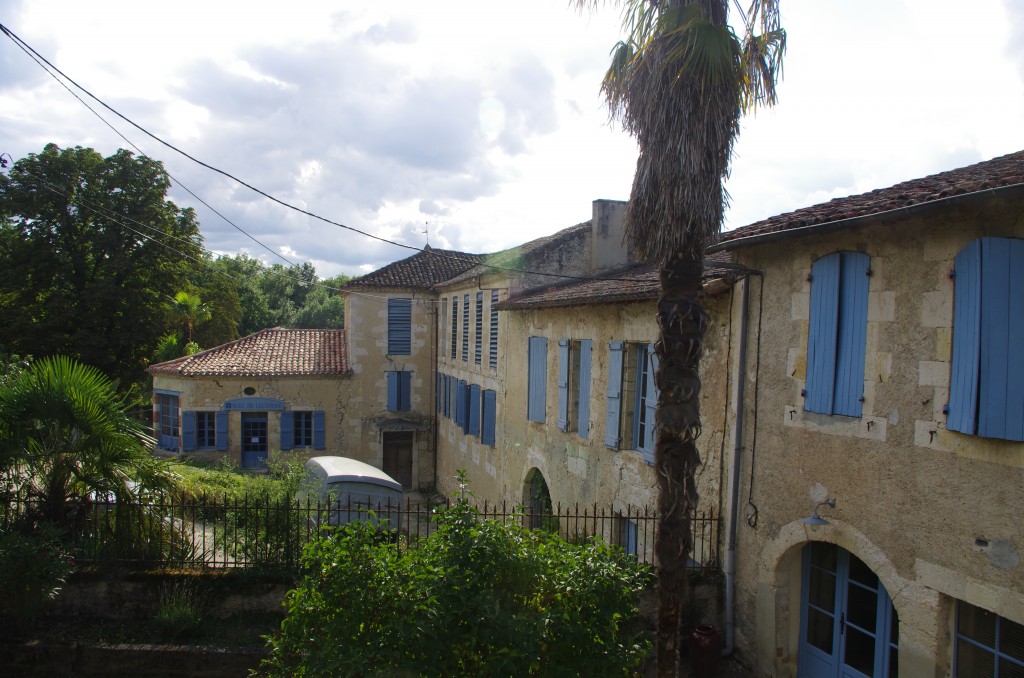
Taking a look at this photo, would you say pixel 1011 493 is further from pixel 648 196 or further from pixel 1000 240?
pixel 648 196

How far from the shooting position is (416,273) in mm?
24328

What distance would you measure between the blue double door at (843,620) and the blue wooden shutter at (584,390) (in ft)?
15.7

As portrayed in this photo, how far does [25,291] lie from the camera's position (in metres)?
24.6

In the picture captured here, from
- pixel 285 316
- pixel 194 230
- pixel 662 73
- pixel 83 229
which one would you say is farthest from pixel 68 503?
pixel 285 316

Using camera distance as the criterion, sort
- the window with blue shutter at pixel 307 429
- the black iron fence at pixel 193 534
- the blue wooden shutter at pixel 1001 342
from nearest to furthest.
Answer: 1. the blue wooden shutter at pixel 1001 342
2. the black iron fence at pixel 193 534
3. the window with blue shutter at pixel 307 429

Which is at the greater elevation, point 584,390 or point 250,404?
point 584,390

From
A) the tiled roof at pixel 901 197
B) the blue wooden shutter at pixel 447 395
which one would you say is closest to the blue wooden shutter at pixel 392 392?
the blue wooden shutter at pixel 447 395

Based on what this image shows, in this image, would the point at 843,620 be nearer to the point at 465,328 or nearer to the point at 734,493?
the point at 734,493

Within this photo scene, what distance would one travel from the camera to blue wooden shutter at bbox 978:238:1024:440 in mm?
5305

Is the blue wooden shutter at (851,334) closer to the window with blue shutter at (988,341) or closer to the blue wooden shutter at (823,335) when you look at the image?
the blue wooden shutter at (823,335)

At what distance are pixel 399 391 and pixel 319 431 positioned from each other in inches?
113

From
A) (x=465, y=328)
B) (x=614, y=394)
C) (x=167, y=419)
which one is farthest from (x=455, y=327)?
(x=614, y=394)

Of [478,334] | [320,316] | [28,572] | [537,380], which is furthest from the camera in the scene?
[320,316]

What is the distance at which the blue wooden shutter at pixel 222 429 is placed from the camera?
71.0 ft
